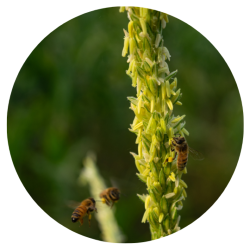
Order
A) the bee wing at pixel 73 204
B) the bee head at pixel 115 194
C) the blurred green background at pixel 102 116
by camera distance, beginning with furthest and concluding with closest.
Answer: the blurred green background at pixel 102 116 → the bee wing at pixel 73 204 → the bee head at pixel 115 194

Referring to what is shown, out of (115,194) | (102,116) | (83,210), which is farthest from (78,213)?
(102,116)

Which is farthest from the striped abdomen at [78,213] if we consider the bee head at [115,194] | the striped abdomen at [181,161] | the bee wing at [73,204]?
the striped abdomen at [181,161]

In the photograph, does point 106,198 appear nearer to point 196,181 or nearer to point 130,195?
point 130,195

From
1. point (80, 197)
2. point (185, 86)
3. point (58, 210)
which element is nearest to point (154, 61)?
point (185, 86)

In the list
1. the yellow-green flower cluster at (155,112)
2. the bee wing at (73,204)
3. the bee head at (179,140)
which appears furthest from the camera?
the bee wing at (73,204)

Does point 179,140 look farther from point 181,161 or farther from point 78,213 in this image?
point 78,213

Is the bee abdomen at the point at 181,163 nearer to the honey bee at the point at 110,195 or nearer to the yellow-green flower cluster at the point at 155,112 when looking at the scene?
the yellow-green flower cluster at the point at 155,112

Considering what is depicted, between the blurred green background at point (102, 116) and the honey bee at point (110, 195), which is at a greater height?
the blurred green background at point (102, 116)
